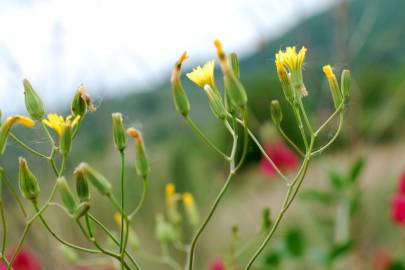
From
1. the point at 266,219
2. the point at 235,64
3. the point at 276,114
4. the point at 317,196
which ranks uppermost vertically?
the point at 235,64

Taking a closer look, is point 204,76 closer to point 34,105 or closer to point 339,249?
point 34,105

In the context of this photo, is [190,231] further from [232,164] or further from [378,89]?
[378,89]

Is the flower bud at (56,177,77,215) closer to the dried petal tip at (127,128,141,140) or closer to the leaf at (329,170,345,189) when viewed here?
the dried petal tip at (127,128,141,140)

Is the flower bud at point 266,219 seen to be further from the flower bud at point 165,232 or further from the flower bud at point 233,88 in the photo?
the flower bud at point 233,88

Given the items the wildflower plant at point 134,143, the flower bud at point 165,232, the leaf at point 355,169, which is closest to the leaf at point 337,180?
the leaf at point 355,169

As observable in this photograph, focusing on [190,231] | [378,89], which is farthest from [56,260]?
[378,89]

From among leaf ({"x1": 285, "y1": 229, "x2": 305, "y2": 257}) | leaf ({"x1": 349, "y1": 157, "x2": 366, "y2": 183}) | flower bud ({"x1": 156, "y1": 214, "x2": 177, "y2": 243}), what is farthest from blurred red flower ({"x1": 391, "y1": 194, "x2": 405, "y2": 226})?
flower bud ({"x1": 156, "y1": 214, "x2": 177, "y2": 243})

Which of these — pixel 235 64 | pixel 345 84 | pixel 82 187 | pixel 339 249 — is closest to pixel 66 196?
pixel 82 187
